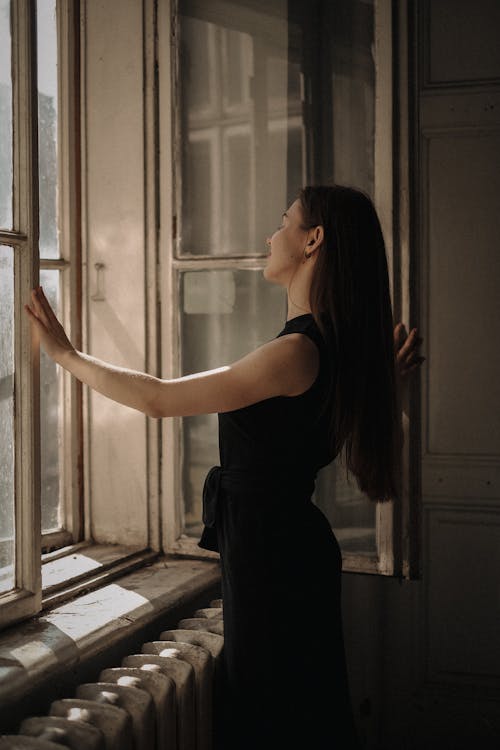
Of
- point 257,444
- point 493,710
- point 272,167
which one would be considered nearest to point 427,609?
point 493,710

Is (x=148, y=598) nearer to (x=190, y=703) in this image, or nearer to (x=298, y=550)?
(x=190, y=703)

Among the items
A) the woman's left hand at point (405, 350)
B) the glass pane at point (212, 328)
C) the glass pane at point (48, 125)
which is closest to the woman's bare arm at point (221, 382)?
the woman's left hand at point (405, 350)

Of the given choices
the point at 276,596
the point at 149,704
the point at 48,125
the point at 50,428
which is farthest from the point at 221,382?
the point at 48,125

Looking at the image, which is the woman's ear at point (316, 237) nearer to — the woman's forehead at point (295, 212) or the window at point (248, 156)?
the woman's forehead at point (295, 212)

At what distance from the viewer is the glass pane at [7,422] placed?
166cm

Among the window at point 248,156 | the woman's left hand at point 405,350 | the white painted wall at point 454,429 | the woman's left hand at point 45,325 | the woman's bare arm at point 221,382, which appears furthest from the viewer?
the white painted wall at point 454,429

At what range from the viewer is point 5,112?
1645mm

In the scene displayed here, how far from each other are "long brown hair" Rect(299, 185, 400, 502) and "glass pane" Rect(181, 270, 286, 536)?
1.91 ft

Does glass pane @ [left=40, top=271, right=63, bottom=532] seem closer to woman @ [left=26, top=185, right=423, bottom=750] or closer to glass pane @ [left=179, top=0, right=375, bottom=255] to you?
glass pane @ [left=179, top=0, right=375, bottom=255]

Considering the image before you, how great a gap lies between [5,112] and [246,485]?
917 millimetres

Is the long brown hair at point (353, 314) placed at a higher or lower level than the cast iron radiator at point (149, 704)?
higher

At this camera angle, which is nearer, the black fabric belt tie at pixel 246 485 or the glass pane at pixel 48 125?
the black fabric belt tie at pixel 246 485

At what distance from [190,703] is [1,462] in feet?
2.09

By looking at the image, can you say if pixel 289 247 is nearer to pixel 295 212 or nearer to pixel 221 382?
pixel 295 212
